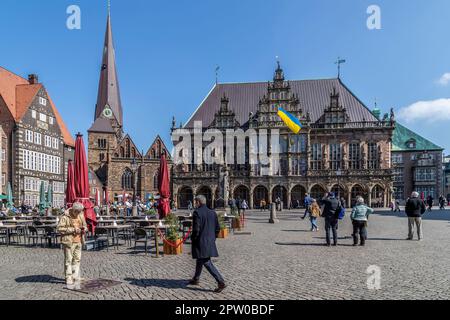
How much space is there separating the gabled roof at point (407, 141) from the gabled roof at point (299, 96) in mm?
21051

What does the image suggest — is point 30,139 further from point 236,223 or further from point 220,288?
point 220,288

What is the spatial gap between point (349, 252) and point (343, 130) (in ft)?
129

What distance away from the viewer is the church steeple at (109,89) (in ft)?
202

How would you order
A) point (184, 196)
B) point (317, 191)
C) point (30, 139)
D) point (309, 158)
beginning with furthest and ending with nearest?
1. point (184, 196)
2. point (317, 191)
3. point (309, 158)
4. point (30, 139)

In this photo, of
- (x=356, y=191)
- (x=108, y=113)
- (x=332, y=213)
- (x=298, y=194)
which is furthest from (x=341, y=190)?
(x=108, y=113)

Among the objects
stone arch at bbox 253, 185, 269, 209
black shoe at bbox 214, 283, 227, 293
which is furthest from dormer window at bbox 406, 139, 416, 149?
black shoe at bbox 214, 283, 227, 293

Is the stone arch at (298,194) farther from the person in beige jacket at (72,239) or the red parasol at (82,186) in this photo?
the person in beige jacket at (72,239)

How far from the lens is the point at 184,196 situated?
51125mm

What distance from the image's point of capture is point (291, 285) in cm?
682

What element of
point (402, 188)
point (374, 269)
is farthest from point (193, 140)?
point (374, 269)

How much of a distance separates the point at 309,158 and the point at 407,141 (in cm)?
2810
